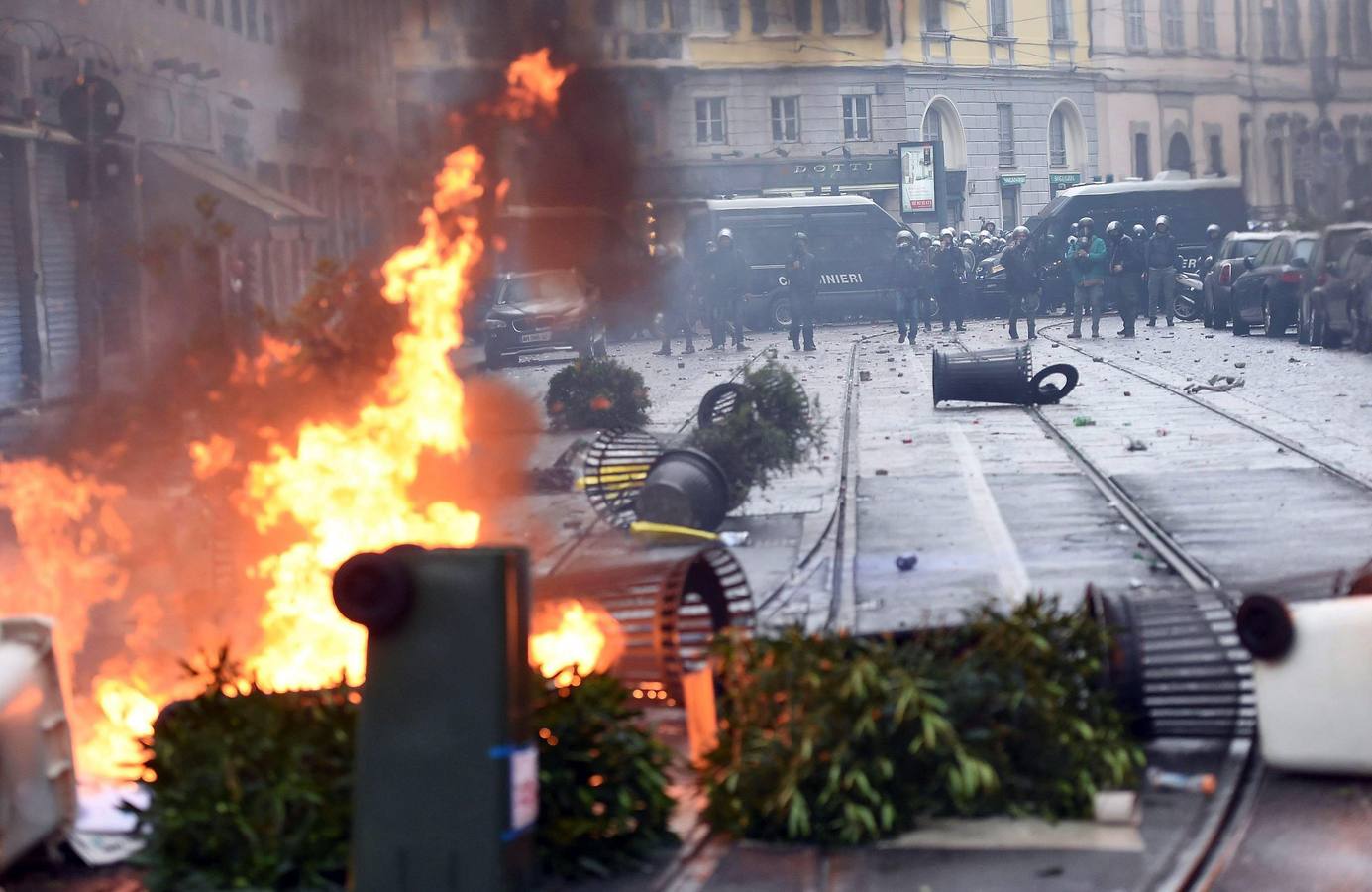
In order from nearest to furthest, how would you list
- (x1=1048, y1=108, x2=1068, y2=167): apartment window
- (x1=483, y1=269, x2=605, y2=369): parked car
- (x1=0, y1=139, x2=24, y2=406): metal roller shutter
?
1. (x1=1048, y1=108, x2=1068, y2=167): apartment window
2. (x1=483, y1=269, x2=605, y2=369): parked car
3. (x1=0, y1=139, x2=24, y2=406): metal roller shutter

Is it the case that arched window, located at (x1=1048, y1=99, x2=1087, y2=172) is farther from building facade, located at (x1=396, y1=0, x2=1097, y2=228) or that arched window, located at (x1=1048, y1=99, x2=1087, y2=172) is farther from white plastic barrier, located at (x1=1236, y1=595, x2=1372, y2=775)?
white plastic barrier, located at (x1=1236, y1=595, x2=1372, y2=775)

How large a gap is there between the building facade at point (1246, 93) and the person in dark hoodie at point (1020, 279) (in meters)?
1.54

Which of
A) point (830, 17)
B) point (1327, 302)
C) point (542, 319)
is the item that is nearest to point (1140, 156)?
point (830, 17)

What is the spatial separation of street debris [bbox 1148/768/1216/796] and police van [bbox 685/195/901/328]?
9338 mm

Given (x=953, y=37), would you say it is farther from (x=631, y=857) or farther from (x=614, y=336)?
(x=614, y=336)

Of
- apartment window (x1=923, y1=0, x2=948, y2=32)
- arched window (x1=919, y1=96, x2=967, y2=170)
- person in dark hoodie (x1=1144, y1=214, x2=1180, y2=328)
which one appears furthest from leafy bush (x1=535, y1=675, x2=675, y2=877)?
person in dark hoodie (x1=1144, y1=214, x2=1180, y2=328)

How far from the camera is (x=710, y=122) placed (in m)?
13.1

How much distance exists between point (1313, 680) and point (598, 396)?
38.2 feet

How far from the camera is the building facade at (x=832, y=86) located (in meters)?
11.5

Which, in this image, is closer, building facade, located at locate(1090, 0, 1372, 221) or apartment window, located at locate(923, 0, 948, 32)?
apartment window, located at locate(923, 0, 948, 32)

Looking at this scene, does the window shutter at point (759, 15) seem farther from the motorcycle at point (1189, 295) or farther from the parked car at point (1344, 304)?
the motorcycle at point (1189, 295)

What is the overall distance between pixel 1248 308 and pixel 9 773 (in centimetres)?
2318

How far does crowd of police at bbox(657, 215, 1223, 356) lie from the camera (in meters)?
18.8

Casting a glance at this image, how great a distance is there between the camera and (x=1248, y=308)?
1014 inches
